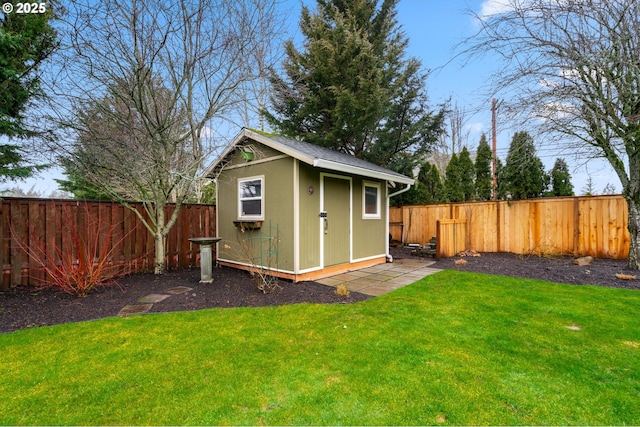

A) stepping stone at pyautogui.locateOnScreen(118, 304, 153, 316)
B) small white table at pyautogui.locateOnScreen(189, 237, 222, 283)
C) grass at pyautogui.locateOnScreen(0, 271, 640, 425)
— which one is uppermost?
small white table at pyautogui.locateOnScreen(189, 237, 222, 283)

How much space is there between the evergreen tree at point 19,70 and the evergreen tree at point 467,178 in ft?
35.4

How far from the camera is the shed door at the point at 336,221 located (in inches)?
237

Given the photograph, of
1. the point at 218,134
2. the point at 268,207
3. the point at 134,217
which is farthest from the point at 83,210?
the point at 268,207

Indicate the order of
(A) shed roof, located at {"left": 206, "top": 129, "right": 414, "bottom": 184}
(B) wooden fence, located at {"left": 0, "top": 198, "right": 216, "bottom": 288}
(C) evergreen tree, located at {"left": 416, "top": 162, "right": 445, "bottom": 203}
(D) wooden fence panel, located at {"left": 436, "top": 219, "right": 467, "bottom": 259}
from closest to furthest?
(B) wooden fence, located at {"left": 0, "top": 198, "right": 216, "bottom": 288} → (A) shed roof, located at {"left": 206, "top": 129, "right": 414, "bottom": 184} → (D) wooden fence panel, located at {"left": 436, "top": 219, "right": 467, "bottom": 259} → (C) evergreen tree, located at {"left": 416, "top": 162, "right": 445, "bottom": 203}

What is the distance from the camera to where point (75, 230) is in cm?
487

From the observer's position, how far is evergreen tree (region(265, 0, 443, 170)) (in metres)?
10.1

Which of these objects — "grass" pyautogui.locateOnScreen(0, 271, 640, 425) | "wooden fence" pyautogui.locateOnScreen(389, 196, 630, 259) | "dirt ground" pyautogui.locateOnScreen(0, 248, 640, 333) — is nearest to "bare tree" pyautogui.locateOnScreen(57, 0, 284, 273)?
"dirt ground" pyautogui.locateOnScreen(0, 248, 640, 333)

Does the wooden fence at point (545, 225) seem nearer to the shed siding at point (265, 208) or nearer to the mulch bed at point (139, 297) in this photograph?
the shed siding at point (265, 208)

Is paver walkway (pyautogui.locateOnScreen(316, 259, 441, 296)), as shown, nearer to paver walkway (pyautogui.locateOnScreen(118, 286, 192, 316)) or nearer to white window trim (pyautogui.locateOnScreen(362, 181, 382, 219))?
white window trim (pyautogui.locateOnScreen(362, 181, 382, 219))

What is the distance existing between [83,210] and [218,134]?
9.49 feet

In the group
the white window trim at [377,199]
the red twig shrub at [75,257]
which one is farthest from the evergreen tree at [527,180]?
the red twig shrub at [75,257]

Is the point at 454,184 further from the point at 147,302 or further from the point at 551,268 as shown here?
the point at 147,302

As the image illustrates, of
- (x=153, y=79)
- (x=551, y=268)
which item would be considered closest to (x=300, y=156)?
(x=153, y=79)

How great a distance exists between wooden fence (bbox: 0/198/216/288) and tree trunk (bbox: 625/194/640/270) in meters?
9.21
